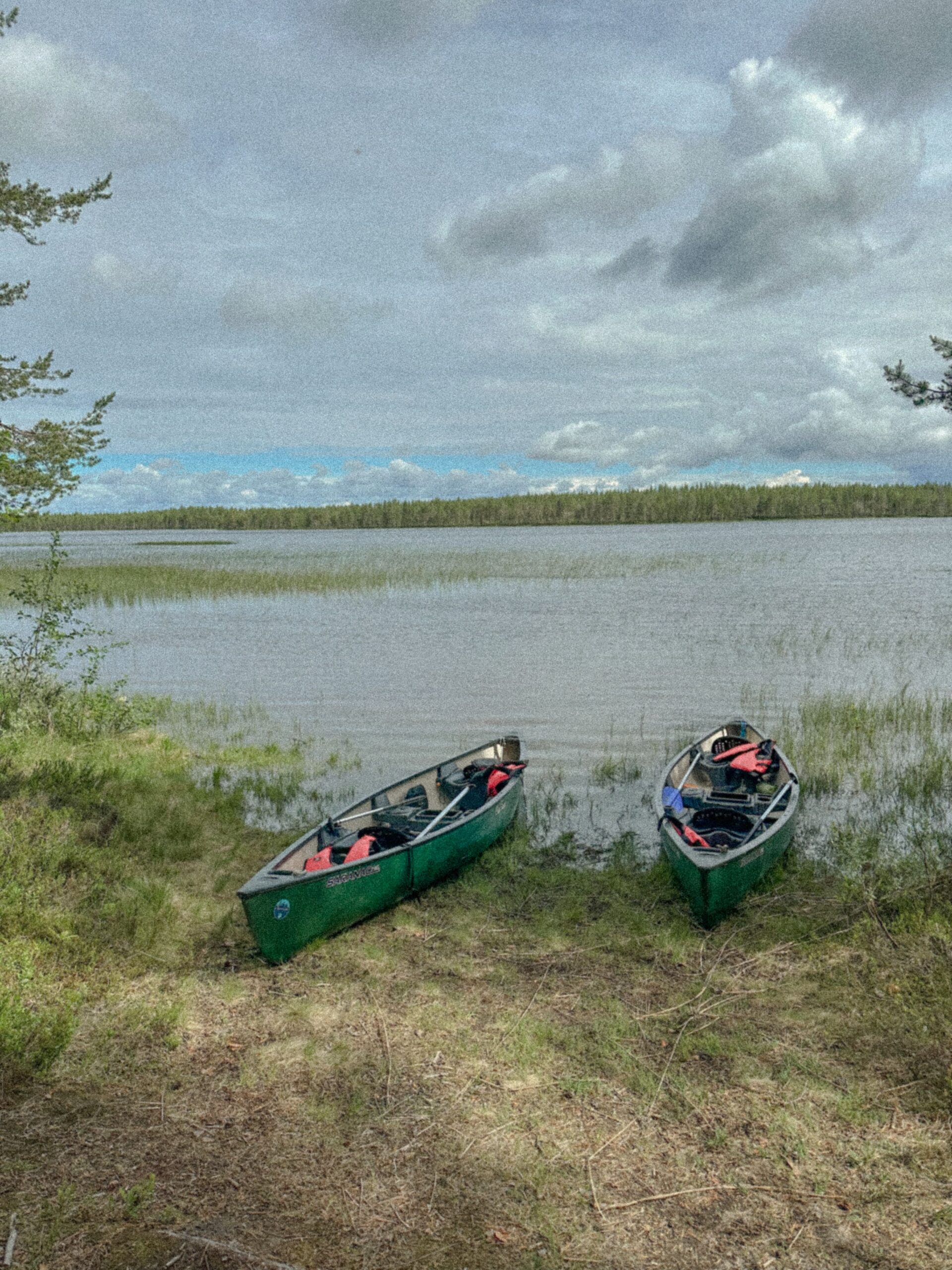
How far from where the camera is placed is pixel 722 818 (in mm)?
9781

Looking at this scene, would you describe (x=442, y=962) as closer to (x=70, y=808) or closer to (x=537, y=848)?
(x=537, y=848)

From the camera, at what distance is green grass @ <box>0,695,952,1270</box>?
436 centimetres

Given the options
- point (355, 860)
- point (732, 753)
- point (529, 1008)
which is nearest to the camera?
point (529, 1008)

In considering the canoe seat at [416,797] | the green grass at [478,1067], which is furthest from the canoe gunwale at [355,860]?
the green grass at [478,1067]

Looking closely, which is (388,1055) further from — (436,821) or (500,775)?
(500,775)

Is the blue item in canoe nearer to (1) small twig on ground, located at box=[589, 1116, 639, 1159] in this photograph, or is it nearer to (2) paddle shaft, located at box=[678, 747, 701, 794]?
(2) paddle shaft, located at box=[678, 747, 701, 794]

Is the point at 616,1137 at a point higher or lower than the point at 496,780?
lower

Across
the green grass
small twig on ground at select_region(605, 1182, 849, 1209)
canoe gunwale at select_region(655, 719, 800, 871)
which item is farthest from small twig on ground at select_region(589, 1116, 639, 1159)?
canoe gunwale at select_region(655, 719, 800, 871)

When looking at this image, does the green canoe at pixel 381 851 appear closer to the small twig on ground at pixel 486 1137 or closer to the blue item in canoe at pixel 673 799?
the blue item in canoe at pixel 673 799

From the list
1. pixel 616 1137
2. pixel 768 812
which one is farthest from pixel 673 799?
pixel 616 1137

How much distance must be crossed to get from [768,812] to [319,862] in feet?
15.5

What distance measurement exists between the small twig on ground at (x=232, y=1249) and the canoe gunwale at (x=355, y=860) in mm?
2956

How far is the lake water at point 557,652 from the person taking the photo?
53.1ft

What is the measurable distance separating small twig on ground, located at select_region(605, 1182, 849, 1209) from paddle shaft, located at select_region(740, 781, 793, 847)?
3.74 m
